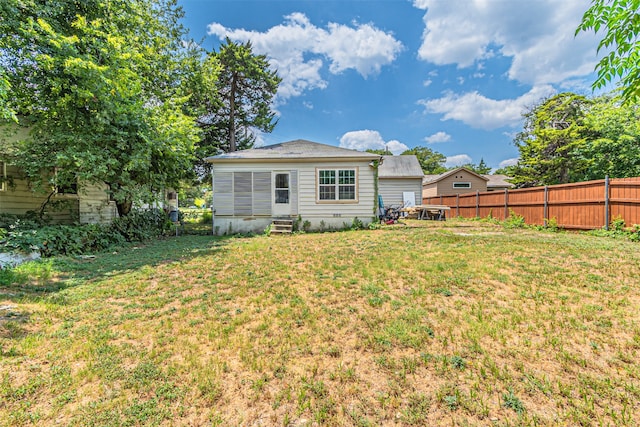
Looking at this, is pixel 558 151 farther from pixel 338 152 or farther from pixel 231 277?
pixel 231 277

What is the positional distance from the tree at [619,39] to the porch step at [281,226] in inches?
346

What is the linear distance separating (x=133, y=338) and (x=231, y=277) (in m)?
2.01

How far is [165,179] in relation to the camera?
30.3 ft

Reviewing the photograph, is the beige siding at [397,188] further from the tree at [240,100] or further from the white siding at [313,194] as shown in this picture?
the tree at [240,100]

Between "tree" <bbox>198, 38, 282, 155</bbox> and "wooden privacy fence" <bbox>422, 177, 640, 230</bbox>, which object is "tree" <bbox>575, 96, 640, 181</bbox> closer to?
"wooden privacy fence" <bbox>422, 177, 640, 230</bbox>

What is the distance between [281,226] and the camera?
10.2 metres

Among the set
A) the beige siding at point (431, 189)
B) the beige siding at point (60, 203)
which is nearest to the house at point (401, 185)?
the beige siding at point (431, 189)

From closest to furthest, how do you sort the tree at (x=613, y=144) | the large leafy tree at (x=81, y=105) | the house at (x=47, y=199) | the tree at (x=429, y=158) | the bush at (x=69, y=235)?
the bush at (x=69, y=235) < the large leafy tree at (x=81, y=105) < the house at (x=47, y=199) < the tree at (x=613, y=144) < the tree at (x=429, y=158)

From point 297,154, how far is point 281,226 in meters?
3.04

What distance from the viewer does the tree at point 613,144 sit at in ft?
44.3

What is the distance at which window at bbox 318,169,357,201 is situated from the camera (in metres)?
10.6

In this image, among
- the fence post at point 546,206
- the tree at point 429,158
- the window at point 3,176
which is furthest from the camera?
the tree at point 429,158

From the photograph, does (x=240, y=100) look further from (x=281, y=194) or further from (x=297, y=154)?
(x=281, y=194)

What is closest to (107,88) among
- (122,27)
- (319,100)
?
(122,27)
